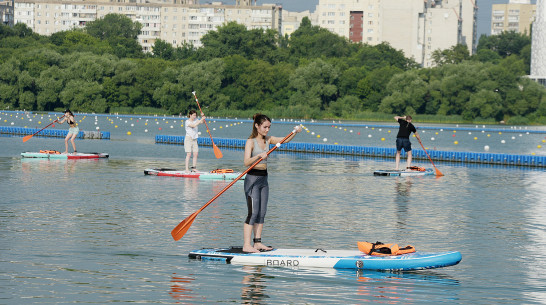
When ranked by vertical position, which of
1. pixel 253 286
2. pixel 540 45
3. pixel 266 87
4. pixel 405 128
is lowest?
pixel 253 286

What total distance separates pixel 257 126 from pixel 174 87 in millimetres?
106658

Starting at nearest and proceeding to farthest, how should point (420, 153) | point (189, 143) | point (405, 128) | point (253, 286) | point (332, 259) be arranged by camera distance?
point (253, 286), point (332, 259), point (189, 143), point (405, 128), point (420, 153)

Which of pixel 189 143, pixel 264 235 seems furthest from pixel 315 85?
pixel 264 235

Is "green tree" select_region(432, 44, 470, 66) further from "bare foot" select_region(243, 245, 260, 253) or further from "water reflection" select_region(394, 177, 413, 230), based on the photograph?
"bare foot" select_region(243, 245, 260, 253)

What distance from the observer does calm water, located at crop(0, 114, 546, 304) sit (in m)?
13.2

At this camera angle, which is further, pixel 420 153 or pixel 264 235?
pixel 420 153

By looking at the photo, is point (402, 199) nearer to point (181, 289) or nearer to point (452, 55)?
point (181, 289)

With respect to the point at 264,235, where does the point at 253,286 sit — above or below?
below

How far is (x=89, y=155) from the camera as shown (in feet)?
124

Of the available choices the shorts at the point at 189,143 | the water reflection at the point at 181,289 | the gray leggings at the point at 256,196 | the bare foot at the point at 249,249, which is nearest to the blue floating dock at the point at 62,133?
the shorts at the point at 189,143

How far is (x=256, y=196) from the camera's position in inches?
582

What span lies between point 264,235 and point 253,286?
14.9 ft

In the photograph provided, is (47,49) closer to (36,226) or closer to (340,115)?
(340,115)

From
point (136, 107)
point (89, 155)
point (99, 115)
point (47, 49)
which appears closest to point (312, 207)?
point (89, 155)
